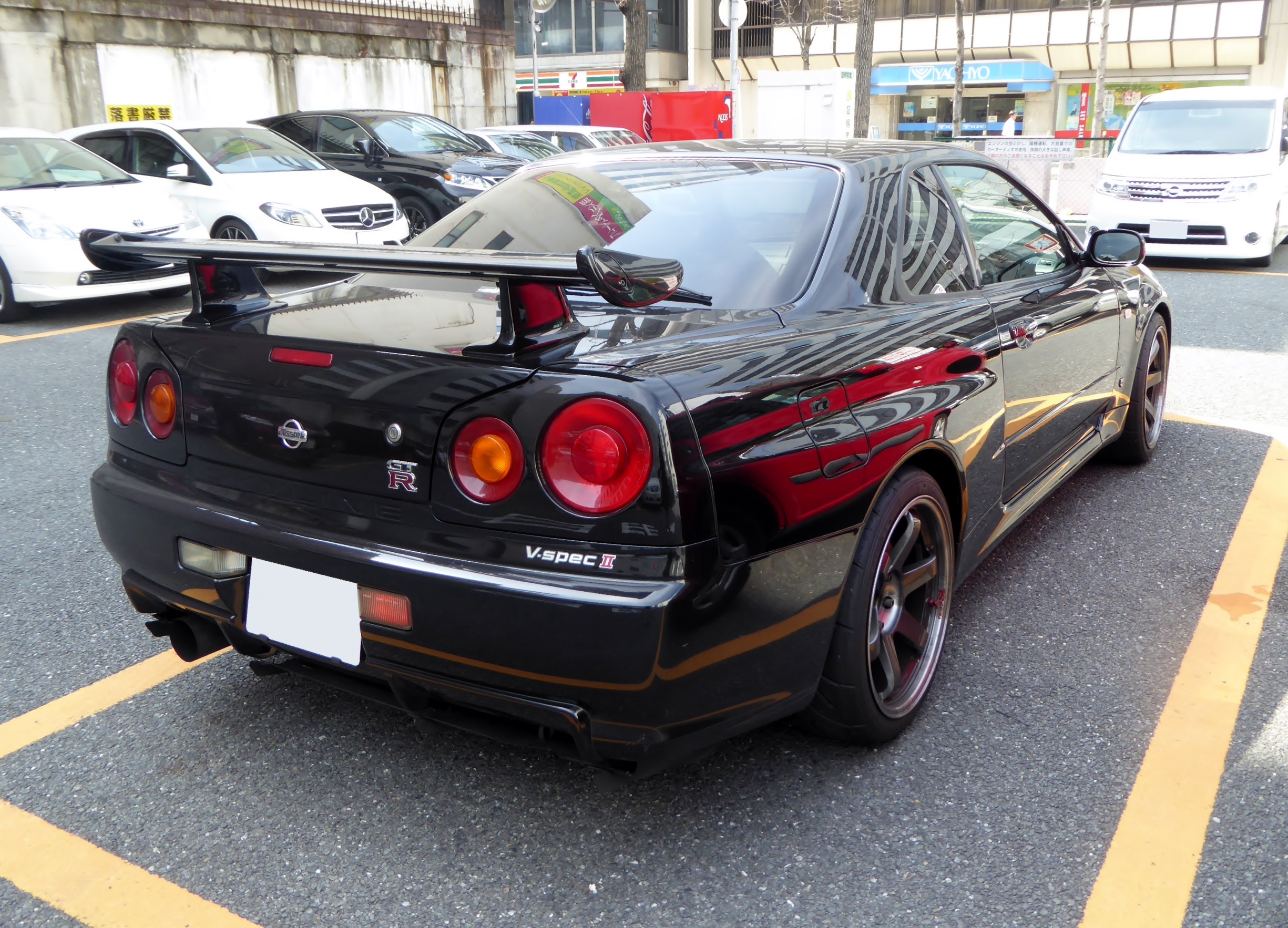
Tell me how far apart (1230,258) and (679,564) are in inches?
434

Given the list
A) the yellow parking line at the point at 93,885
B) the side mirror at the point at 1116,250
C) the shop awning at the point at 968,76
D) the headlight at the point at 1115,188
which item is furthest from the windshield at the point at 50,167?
the shop awning at the point at 968,76

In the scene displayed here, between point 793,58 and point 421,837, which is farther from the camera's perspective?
point 793,58

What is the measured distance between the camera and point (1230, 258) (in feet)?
36.1

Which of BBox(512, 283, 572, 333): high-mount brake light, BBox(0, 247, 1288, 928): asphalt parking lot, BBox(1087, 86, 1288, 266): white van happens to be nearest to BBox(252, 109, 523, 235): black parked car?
BBox(1087, 86, 1288, 266): white van

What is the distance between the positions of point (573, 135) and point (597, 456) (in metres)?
15.2

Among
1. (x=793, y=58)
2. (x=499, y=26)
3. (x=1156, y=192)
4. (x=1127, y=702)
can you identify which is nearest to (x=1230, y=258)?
(x=1156, y=192)

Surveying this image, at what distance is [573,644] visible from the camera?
6.28 feet

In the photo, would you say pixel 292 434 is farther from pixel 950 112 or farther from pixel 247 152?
pixel 950 112

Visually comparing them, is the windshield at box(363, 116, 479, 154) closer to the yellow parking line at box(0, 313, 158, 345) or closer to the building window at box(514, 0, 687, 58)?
the yellow parking line at box(0, 313, 158, 345)

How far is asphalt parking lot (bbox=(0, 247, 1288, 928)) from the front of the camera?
6.82ft

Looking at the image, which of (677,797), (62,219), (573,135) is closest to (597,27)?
(573,135)

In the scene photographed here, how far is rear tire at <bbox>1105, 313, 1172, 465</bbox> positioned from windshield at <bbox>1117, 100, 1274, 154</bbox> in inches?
299

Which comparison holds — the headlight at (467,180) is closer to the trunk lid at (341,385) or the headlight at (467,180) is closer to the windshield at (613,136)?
the windshield at (613,136)

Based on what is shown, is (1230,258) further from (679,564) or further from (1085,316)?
(679,564)
